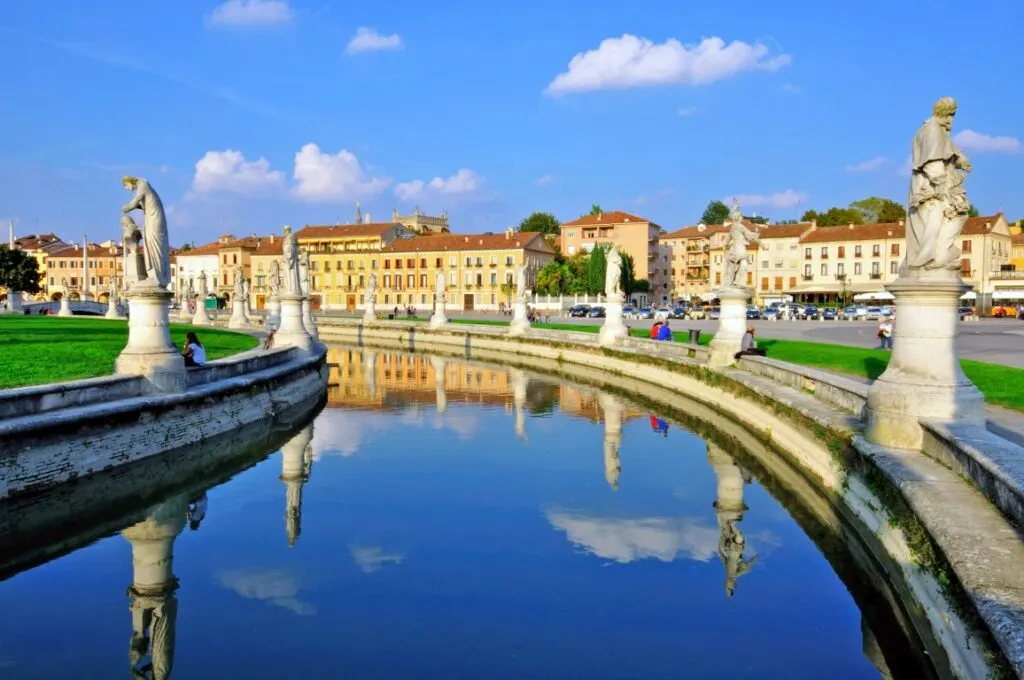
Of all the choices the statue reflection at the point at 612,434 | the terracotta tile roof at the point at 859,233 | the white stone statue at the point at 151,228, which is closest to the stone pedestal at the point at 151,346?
the white stone statue at the point at 151,228

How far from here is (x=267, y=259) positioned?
113 meters

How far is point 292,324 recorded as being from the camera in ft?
85.3

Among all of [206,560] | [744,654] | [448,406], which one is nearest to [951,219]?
[744,654]

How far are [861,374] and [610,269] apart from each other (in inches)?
552

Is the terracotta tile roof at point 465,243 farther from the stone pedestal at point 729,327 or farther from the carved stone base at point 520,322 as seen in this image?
the stone pedestal at point 729,327

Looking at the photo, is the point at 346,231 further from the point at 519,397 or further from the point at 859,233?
the point at 519,397

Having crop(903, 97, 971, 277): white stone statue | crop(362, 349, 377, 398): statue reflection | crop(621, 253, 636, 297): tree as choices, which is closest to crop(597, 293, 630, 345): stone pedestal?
crop(362, 349, 377, 398): statue reflection

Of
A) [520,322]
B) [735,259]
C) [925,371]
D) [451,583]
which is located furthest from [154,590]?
[520,322]

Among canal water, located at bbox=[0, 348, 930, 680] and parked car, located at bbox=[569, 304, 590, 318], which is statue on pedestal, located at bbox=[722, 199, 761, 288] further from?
parked car, located at bbox=[569, 304, 590, 318]

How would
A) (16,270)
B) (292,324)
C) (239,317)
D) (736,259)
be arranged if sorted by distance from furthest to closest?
1. (16,270)
2. (239,317)
3. (292,324)
4. (736,259)

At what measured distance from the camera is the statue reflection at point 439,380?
23.1m

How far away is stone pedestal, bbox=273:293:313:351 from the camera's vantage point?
25734 millimetres

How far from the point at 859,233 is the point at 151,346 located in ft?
290

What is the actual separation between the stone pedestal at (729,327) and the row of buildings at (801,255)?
45981mm
